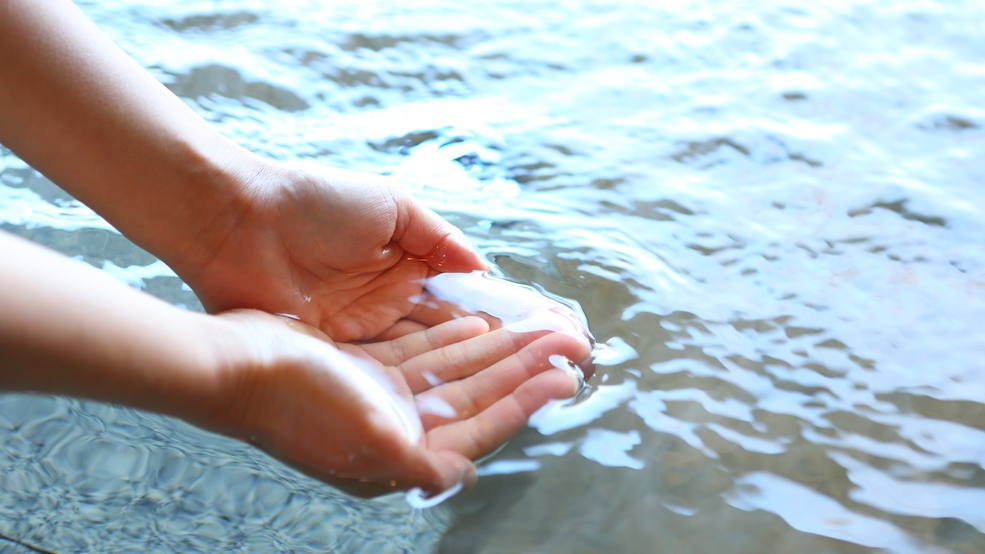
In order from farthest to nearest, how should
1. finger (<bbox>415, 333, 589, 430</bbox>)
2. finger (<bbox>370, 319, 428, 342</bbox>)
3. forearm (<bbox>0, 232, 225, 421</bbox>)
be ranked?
finger (<bbox>370, 319, 428, 342</bbox>)
finger (<bbox>415, 333, 589, 430</bbox>)
forearm (<bbox>0, 232, 225, 421</bbox>)

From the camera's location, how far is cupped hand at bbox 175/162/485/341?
1.16 m

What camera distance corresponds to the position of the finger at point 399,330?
1150 millimetres

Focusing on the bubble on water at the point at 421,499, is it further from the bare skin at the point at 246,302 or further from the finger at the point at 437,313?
the finger at the point at 437,313

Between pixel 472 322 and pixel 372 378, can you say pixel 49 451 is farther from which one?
pixel 472 322

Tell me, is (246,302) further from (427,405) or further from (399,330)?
(427,405)

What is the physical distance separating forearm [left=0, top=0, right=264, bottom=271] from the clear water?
0.51 feet

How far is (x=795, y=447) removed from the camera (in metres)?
1.03

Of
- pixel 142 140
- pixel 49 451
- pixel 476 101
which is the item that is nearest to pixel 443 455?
pixel 49 451

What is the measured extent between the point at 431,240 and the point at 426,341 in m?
0.19

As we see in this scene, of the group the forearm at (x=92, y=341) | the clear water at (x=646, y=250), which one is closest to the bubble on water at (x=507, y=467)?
the clear water at (x=646, y=250)

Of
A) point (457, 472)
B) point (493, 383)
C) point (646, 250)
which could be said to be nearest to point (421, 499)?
point (457, 472)

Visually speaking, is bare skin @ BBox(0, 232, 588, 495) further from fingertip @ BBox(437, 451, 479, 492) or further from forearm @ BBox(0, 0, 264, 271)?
forearm @ BBox(0, 0, 264, 271)

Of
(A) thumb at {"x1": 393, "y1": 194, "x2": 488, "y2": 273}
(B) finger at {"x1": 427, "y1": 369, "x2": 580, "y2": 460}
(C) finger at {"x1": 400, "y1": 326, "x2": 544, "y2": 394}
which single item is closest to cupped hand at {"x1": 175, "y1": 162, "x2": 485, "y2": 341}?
(A) thumb at {"x1": 393, "y1": 194, "x2": 488, "y2": 273}

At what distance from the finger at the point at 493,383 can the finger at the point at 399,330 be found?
0.16m
